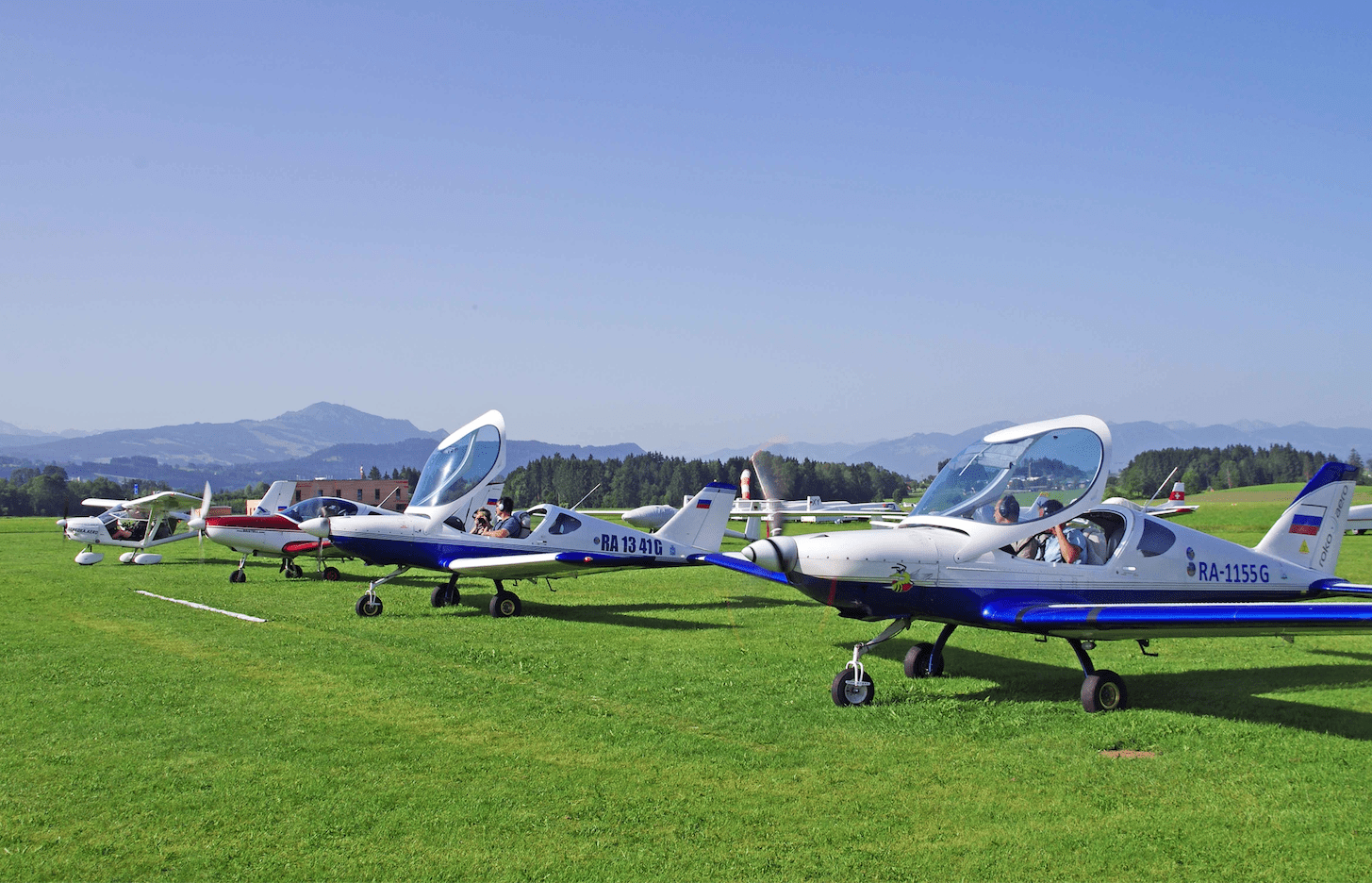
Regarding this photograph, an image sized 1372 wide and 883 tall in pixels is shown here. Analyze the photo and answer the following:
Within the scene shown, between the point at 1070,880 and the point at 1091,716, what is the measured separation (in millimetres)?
3553

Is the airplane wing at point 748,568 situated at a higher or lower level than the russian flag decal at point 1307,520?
lower

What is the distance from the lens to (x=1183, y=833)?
194 inches

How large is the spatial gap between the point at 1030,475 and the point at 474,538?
10.0 m

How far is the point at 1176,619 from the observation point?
22.7 ft

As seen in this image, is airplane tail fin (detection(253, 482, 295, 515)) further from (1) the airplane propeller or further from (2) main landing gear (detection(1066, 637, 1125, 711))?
(2) main landing gear (detection(1066, 637, 1125, 711))

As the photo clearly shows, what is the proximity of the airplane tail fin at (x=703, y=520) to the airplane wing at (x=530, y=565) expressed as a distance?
7.10ft

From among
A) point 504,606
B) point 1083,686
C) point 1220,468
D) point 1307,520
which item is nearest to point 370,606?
point 504,606

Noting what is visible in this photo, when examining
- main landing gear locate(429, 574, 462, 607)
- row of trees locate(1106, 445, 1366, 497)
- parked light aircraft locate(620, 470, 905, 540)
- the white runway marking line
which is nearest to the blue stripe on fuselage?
parked light aircraft locate(620, 470, 905, 540)

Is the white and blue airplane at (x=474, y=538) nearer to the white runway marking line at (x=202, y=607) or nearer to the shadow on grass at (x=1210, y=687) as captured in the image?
the white runway marking line at (x=202, y=607)

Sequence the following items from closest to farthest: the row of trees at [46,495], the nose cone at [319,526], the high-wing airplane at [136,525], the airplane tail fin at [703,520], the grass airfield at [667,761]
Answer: the grass airfield at [667,761] < the nose cone at [319,526] < the airplane tail fin at [703,520] < the high-wing airplane at [136,525] < the row of trees at [46,495]

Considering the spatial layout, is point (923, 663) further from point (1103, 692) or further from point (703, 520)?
point (703, 520)

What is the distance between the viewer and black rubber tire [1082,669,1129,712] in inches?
302

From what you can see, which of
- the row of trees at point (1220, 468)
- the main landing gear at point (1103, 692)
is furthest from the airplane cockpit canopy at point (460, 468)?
the row of trees at point (1220, 468)

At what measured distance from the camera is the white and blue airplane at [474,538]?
1466cm
